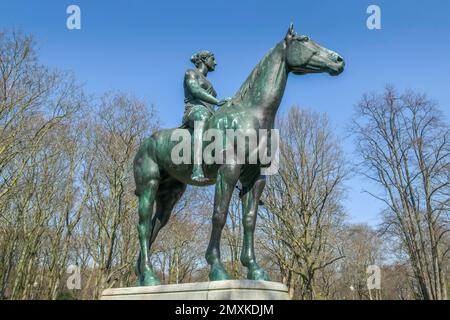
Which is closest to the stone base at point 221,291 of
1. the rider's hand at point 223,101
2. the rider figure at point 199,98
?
the rider figure at point 199,98

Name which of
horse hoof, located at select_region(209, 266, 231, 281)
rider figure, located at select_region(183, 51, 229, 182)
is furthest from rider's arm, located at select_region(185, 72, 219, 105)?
horse hoof, located at select_region(209, 266, 231, 281)

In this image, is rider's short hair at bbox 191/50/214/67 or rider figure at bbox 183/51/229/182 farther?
rider's short hair at bbox 191/50/214/67

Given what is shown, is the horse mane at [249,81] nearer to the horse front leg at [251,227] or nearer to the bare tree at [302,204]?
the horse front leg at [251,227]

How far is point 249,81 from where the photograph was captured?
581cm

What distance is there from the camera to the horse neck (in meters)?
5.50

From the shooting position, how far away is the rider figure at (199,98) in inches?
221

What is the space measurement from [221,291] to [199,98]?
9.73ft

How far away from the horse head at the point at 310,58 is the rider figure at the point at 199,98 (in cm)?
113

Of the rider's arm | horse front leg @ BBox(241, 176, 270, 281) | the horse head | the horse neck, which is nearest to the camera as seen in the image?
horse front leg @ BBox(241, 176, 270, 281)

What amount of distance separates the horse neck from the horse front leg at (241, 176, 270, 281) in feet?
2.87

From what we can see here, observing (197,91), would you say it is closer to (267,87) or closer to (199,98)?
(199,98)

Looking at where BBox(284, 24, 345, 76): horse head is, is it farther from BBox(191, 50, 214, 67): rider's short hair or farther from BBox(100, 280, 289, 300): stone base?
BBox(100, 280, 289, 300): stone base

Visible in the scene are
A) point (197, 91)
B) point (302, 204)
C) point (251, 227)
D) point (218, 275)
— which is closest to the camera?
point (218, 275)

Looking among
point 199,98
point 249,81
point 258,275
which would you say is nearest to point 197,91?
point 199,98
